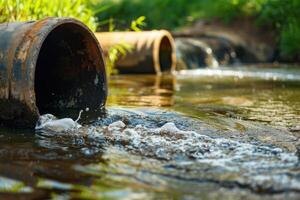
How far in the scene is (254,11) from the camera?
12.3 m

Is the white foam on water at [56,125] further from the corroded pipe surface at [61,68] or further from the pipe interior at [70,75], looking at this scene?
the pipe interior at [70,75]

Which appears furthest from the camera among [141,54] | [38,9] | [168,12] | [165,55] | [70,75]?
[168,12]

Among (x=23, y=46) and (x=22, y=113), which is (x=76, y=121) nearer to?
(x=22, y=113)

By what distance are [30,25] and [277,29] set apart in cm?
926

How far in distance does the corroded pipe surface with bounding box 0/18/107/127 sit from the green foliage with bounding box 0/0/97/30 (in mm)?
359

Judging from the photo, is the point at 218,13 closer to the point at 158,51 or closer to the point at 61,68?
the point at 158,51

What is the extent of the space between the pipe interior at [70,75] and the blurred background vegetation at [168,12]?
0.49 m

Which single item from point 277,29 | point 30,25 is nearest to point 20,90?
point 30,25

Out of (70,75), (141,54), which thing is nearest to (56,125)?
(70,75)

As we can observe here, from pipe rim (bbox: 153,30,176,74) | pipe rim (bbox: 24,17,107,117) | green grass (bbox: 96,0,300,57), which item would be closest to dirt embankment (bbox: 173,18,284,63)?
green grass (bbox: 96,0,300,57)

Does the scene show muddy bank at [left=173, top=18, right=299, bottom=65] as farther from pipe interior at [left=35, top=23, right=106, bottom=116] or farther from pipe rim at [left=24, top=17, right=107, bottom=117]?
pipe rim at [left=24, top=17, right=107, bottom=117]

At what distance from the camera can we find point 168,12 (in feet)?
48.1

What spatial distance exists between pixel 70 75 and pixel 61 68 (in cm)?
9

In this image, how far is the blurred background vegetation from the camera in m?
4.58
